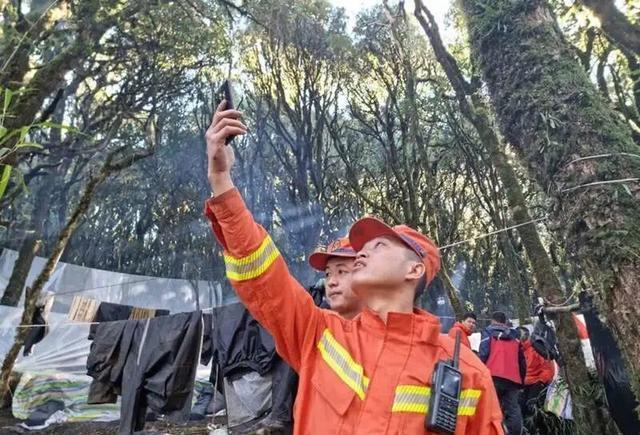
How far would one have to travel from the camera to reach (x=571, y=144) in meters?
2.67

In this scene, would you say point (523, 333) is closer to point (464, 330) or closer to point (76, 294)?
point (464, 330)

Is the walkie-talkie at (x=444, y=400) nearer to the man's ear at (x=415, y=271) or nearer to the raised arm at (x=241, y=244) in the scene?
the man's ear at (x=415, y=271)

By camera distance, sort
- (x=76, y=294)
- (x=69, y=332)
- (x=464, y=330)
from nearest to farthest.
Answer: (x=464, y=330) → (x=69, y=332) → (x=76, y=294)

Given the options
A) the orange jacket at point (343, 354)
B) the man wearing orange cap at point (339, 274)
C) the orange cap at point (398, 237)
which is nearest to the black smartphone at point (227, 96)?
the orange jacket at point (343, 354)

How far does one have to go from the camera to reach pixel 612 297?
2.34 m

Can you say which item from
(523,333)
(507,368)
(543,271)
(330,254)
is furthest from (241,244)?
(523,333)

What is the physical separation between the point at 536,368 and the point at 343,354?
21.5 ft

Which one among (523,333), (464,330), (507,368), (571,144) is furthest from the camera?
(523,333)

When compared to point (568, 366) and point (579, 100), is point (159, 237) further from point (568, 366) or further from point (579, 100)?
point (579, 100)

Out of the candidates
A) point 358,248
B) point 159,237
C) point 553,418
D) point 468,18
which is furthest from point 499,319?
point 159,237

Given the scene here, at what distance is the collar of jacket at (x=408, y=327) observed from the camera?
6.11 feet

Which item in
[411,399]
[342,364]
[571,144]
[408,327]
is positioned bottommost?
[411,399]

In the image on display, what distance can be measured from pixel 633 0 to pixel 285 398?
13.4 ft

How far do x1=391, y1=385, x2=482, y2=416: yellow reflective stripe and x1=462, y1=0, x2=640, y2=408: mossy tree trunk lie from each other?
95cm
